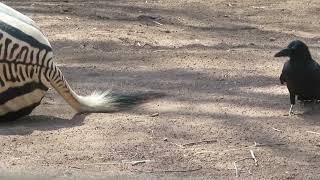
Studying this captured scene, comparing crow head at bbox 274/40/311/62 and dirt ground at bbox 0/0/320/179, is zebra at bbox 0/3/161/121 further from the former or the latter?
crow head at bbox 274/40/311/62

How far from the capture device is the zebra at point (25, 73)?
5.68 meters

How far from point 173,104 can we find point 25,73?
4.08ft

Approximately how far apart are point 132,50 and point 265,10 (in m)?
3.86

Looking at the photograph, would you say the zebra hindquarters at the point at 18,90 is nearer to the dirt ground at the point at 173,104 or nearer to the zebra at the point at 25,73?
the zebra at the point at 25,73

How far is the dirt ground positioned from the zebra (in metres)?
0.13

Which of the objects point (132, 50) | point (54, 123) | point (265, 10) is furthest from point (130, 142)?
point (265, 10)

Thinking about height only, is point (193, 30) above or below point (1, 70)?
below

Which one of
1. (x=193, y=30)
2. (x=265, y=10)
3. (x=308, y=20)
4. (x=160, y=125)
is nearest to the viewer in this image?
(x=160, y=125)

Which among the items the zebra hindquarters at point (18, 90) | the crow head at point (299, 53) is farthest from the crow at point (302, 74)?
the zebra hindquarters at point (18, 90)

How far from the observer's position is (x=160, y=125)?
220 inches

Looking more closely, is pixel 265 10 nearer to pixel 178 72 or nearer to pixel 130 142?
pixel 178 72

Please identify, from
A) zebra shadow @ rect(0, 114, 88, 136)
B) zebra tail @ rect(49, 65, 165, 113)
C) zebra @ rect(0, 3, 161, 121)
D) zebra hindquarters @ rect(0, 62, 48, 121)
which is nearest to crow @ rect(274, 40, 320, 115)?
zebra tail @ rect(49, 65, 165, 113)

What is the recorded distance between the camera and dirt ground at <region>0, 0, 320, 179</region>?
187 inches

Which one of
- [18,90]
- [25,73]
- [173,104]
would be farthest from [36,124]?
[173,104]
